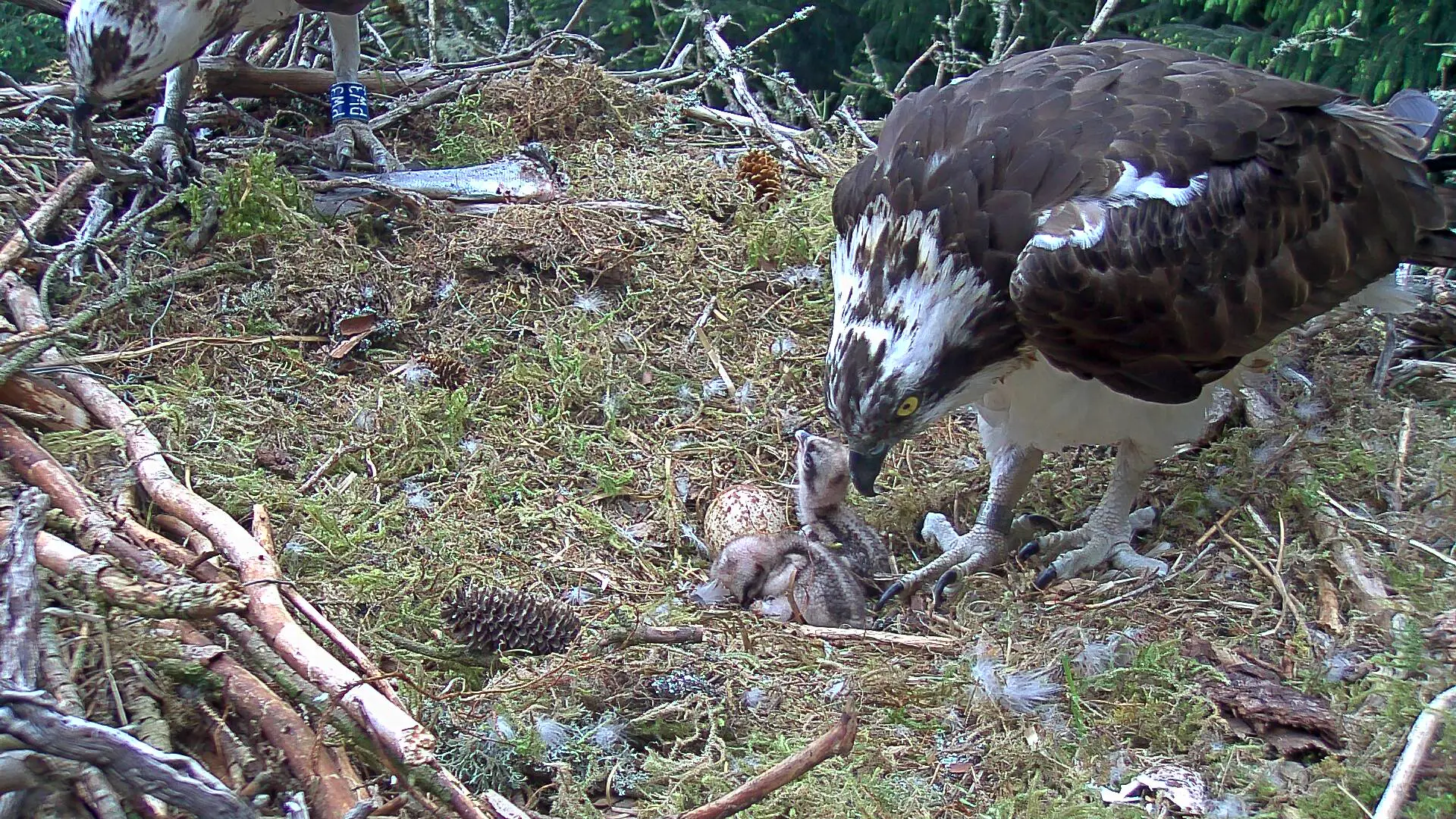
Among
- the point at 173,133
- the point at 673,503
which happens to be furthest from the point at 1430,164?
the point at 173,133

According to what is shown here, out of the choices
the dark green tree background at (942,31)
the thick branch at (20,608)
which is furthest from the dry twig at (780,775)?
the dark green tree background at (942,31)

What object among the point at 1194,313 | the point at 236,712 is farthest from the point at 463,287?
the point at 1194,313

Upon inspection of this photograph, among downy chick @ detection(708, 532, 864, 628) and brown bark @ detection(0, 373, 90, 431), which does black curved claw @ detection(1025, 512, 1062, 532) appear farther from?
brown bark @ detection(0, 373, 90, 431)

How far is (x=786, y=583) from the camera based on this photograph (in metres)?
3.01

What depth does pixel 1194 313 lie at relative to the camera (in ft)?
8.80

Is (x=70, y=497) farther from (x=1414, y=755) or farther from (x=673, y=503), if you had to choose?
(x=1414, y=755)

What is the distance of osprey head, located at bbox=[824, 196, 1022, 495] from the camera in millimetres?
2711

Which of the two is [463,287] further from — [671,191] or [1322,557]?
[1322,557]

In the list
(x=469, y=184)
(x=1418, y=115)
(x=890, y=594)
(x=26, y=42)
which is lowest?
(x=890, y=594)

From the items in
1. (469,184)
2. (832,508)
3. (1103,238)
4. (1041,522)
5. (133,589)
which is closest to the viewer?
(133,589)

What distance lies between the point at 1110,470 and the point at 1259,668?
1126 mm

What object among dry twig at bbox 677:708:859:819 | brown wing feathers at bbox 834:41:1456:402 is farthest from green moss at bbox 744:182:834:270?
dry twig at bbox 677:708:859:819

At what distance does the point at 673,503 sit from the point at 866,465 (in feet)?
2.45

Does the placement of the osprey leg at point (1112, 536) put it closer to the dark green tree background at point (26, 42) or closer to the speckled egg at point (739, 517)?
the speckled egg at point (739, 517)
